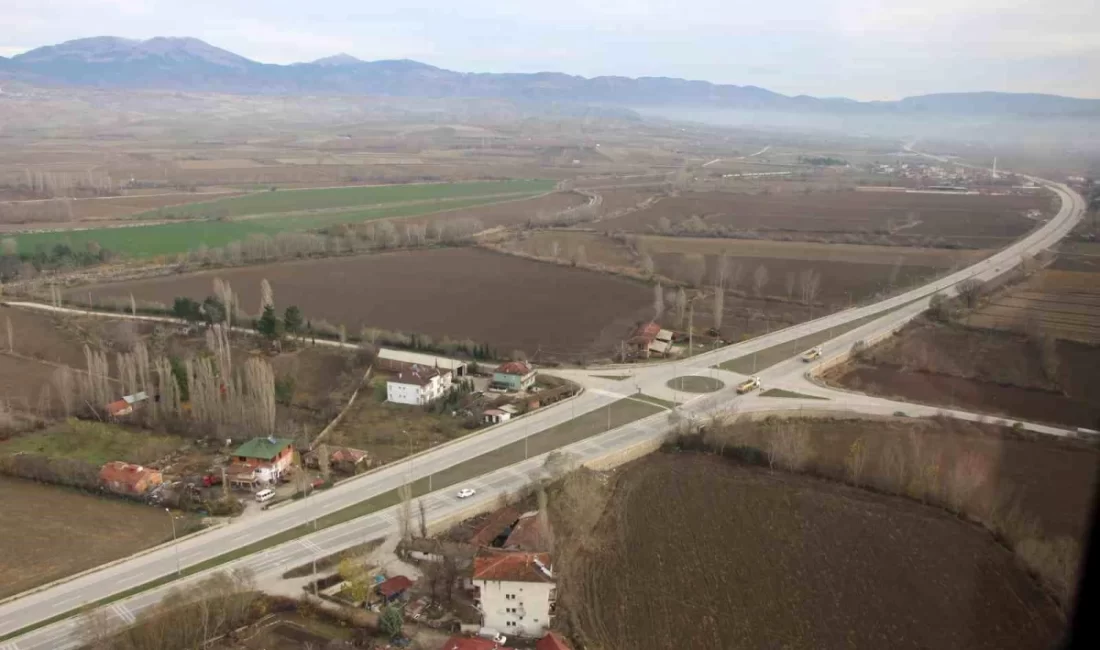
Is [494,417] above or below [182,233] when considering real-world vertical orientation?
below

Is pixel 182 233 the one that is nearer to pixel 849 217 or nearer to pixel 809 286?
pixel 809 286

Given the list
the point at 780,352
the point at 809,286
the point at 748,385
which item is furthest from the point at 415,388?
the point at 809,286

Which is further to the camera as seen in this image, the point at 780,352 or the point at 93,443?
the point at 780,352

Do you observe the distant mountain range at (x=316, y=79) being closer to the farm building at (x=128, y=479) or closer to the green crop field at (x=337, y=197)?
the green crop field at (x=337, y=197)

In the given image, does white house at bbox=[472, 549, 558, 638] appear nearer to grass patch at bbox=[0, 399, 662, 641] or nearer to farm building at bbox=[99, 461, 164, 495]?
grass patch at bbox=[0, 399, 662, 641]

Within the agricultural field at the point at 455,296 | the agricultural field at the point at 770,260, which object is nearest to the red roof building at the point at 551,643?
the agricultural field at the point at 455,296

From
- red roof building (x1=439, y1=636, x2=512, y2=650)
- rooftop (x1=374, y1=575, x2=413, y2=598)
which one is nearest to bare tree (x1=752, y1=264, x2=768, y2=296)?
rooftop (x1=374, y1=575, x2=413, y2=598)

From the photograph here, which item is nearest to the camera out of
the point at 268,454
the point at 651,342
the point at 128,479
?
the point at 128,479

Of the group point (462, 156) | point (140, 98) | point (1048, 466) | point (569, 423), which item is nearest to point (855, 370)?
point (1048, 466)
